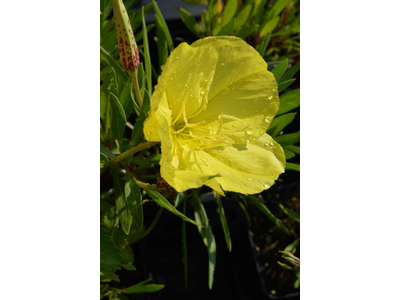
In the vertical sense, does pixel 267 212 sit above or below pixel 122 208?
below

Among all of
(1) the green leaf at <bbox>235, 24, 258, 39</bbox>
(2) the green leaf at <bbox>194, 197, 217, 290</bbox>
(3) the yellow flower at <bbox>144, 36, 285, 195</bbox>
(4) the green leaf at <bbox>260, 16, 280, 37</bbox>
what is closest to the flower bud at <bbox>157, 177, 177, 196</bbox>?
(3) the yellow flower at <bbox>144, 36, 285, 195</bbox>

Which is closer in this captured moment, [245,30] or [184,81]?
[184,81]

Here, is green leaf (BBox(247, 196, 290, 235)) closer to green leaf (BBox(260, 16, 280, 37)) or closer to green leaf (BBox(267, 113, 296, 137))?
green leaf (BBox(267, 113, 296, 137))

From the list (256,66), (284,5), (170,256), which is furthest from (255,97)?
(170,256)

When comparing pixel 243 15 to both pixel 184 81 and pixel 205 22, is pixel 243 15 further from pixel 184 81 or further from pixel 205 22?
pixel 184 81

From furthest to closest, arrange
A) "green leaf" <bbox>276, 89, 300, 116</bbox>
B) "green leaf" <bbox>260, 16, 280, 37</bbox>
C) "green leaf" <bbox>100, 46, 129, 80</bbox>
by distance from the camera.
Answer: "green leaf" <bbox>260, 16, 280, 37</bbox> < "green leaf" <bbox>276, 89, 300, 116</bbox> < "green leaf" <bbox>100, 46, 129, 80</bbox>

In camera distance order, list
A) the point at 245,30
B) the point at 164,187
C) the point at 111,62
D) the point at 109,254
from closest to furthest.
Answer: the point at 164,187
the point at 109,254
the point at 111,62
the point at 245,30

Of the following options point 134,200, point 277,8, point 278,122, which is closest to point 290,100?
point 278,122

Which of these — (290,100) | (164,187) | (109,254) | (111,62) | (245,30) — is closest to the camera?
(164,187)
